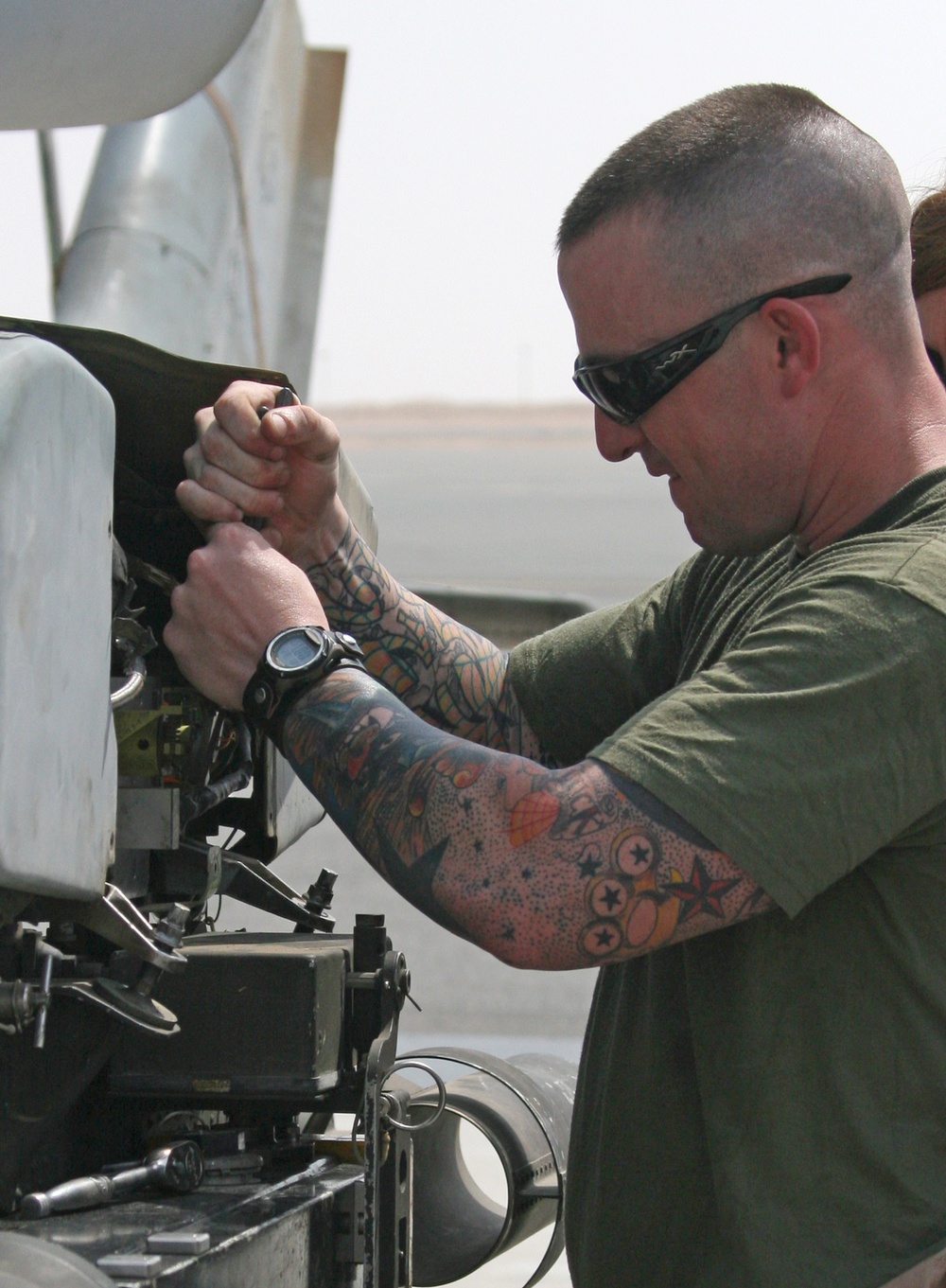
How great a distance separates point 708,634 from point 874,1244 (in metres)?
0.76

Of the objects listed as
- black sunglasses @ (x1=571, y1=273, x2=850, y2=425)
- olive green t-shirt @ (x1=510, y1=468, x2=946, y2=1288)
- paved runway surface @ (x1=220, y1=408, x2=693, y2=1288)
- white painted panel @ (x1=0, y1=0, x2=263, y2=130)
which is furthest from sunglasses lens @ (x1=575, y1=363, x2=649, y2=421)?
paved runway surface @ (x1=220, y1=408, x2=693, y2=1288)

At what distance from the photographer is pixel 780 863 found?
1523 mm

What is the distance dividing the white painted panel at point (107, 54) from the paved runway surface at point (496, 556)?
7.89ft

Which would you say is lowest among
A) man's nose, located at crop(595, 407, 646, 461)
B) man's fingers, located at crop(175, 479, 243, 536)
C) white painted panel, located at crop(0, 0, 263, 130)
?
man's fingers, located at crop(175, 479, 243, 536)

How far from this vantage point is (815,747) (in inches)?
59.9

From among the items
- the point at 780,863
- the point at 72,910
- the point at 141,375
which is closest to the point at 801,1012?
the point at 780,863

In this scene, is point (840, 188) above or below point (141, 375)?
above

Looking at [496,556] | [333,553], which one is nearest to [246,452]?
[333,553]

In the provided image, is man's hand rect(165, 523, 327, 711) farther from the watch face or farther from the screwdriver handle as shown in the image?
the screwdriver handle

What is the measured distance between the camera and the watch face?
5.58 ft

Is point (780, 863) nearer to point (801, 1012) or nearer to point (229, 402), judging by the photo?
point (801, 1012)

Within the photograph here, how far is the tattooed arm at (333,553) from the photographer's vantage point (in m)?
1.83

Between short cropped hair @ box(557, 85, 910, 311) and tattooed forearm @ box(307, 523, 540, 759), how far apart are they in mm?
646

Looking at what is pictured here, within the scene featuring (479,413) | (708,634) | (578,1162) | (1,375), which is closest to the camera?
(1,375)
